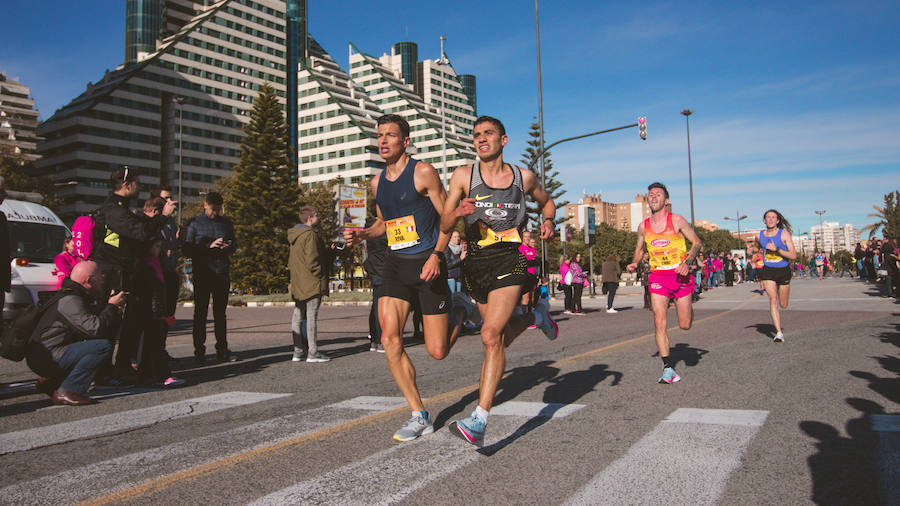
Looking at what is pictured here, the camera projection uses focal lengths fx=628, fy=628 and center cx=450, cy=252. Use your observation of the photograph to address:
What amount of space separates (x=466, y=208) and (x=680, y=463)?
192 cm

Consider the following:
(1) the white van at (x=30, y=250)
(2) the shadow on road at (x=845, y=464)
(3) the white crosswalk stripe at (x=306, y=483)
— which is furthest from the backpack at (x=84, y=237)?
(2) the shadow on road at (x=845, y=464)

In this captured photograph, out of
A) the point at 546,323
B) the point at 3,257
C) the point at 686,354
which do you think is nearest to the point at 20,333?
the point at 3,257

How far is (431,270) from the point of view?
4.14 m

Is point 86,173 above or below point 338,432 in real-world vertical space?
above

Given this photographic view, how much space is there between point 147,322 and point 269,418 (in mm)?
2792

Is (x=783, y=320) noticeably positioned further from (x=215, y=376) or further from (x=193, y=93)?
(x=193, y=93)

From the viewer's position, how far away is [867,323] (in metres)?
11.9

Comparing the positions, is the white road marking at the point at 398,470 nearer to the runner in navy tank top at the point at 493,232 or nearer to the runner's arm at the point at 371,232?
the runner in navy tank top at the point at 493,232

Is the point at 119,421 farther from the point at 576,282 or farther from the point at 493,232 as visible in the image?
the point at 576,282

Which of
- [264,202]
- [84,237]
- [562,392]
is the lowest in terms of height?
[562,392]

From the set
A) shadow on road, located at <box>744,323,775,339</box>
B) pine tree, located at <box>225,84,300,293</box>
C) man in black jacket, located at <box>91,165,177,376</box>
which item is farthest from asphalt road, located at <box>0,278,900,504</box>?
pine tree, located at <box>225,84,300,293</box>

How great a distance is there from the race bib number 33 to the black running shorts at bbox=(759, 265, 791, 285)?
26.1ft

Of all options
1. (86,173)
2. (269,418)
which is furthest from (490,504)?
(86,173)

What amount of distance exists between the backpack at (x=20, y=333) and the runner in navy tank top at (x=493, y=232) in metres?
3.84
